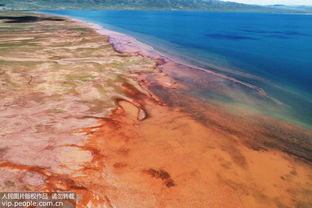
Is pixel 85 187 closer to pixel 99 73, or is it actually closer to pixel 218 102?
pixel 218 102

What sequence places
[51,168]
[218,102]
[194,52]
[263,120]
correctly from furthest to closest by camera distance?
1. [194,52]
2. [218,102]
3. [263,120]
4. [51,168]

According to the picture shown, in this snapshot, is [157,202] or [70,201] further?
[157,202]

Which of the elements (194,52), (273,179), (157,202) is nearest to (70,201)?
(157,202)

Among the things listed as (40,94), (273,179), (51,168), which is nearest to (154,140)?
(51,168)

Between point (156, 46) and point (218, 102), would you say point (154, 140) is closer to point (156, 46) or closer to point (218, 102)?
point (218, 102)

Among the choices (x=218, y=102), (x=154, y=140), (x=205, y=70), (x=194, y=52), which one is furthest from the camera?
(x=194, y=52)

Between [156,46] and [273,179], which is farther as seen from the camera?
[156,46]
